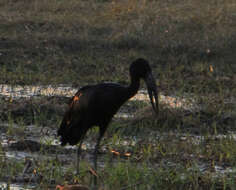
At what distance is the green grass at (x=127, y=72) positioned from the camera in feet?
16.0

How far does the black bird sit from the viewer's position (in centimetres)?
481

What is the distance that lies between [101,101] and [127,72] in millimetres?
5523

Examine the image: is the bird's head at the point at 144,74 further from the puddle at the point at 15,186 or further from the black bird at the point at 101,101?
the puddle at the point at 15,186

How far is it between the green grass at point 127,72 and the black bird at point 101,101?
0.29m

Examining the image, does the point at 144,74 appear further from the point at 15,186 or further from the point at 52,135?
the point at 52,135

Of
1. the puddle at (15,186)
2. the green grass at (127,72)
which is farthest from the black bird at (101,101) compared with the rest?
the puddle at (15,186)

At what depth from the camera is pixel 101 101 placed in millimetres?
4852

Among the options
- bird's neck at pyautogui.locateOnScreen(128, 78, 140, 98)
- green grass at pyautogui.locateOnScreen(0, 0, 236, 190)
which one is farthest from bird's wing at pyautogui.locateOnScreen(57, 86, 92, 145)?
bird's neck at pyautogui.locateOnScreen(128, 78, 140, 98)

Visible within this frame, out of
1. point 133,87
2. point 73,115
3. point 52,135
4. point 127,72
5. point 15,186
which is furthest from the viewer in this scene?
point 127,72

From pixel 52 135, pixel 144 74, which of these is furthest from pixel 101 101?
pixel 52 135

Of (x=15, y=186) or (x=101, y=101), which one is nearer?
(x=15, y=186)

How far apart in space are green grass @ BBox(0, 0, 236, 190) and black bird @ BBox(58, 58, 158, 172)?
0.96ft

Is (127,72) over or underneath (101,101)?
over

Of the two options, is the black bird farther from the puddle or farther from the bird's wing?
the puddle
